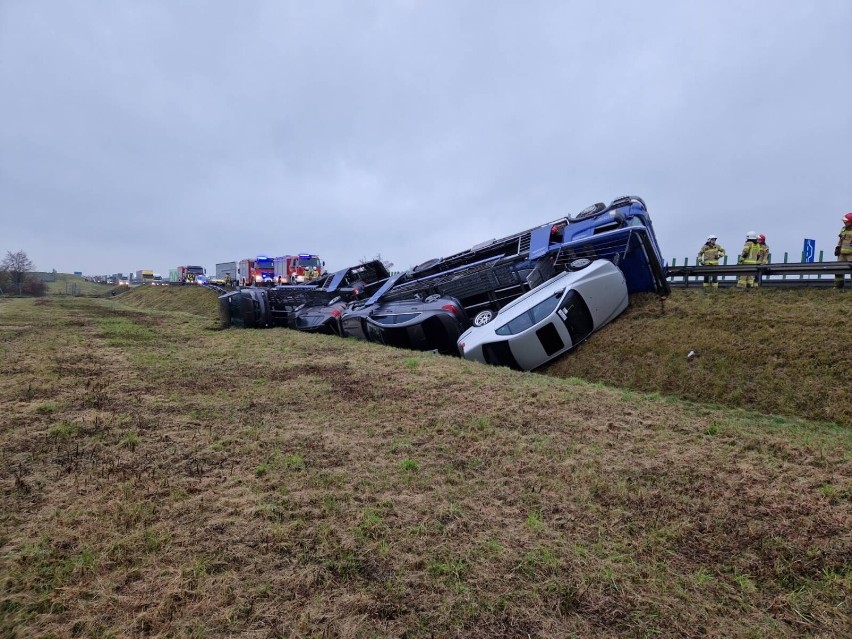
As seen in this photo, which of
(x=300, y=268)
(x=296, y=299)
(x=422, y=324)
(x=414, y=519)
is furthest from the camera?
(x=300, y=268)

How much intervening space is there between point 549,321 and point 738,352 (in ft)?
10.5

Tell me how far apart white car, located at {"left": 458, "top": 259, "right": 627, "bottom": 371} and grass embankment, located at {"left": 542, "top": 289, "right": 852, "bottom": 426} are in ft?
1.46

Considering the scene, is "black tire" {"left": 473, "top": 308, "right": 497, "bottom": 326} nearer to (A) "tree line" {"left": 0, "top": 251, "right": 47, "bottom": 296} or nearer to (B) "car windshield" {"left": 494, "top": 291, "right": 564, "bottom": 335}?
(B) "car windshield" {"left": 494, "top": 291, "right": 564, "bottom": 335}

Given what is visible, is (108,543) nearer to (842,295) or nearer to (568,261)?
(568,261)

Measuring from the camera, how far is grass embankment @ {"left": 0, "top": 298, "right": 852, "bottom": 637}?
2062 mm

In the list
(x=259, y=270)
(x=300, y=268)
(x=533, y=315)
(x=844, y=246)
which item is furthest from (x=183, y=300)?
(x=844, y=246)

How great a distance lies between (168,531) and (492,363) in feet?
22.7

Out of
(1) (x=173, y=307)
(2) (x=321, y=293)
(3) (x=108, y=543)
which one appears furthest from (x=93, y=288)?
(3) (x=108, y=543)

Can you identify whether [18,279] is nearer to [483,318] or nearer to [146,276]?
[146,276]

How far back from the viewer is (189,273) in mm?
47750

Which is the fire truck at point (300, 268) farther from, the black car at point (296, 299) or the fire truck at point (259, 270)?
the black car at point (296, 299)

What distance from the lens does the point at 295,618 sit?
1.99m

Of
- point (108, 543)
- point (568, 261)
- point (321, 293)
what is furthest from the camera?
point (321, 293)

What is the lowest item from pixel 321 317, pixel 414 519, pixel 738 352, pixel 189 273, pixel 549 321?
pixel 414 519
